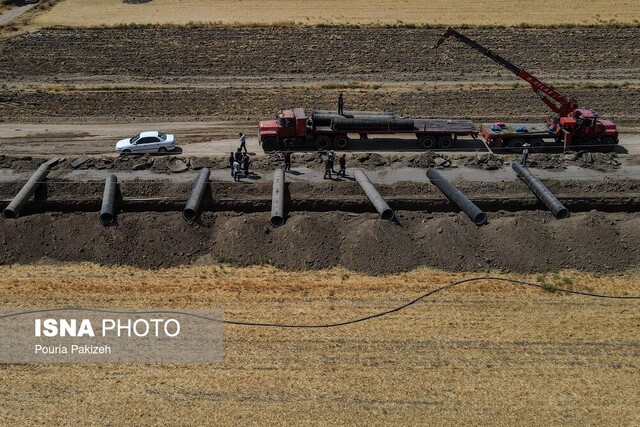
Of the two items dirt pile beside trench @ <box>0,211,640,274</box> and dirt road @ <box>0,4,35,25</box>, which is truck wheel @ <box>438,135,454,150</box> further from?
dirt road @ <box>0,4,35,25</box>

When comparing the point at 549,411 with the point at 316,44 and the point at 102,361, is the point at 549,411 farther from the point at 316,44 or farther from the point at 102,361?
the point at 316,44

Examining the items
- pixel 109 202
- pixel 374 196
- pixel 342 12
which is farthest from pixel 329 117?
pixel 342 12

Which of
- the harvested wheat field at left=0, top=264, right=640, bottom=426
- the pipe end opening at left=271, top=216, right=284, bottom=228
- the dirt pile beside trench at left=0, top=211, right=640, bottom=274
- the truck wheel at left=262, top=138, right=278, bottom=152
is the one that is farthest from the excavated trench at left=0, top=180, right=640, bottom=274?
the truck wheel at left=262, top=138, right=278, bottom=152

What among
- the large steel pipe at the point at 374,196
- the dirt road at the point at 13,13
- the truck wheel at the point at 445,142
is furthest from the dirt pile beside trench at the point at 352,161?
the dirt road at the point at 13,13

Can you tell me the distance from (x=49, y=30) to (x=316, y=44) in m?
22.7

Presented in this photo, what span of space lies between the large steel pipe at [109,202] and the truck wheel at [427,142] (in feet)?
52.0

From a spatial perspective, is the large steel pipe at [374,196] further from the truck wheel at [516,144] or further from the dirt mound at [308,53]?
the dirt mound at [308,53]

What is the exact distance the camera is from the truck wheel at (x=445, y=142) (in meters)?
32.5

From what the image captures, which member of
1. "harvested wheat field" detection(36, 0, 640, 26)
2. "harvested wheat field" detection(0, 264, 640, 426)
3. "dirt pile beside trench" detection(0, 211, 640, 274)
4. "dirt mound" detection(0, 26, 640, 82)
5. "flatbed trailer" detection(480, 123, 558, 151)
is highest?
"harvested wheat field" detection(36, 0, 640, 26)

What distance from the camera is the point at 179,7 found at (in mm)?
58125

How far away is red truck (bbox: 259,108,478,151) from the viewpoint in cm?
3183

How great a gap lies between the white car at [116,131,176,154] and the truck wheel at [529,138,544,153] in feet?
62.9

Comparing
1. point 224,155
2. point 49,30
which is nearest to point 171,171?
point 224,155

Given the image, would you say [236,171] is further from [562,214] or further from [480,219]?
[562,214]
